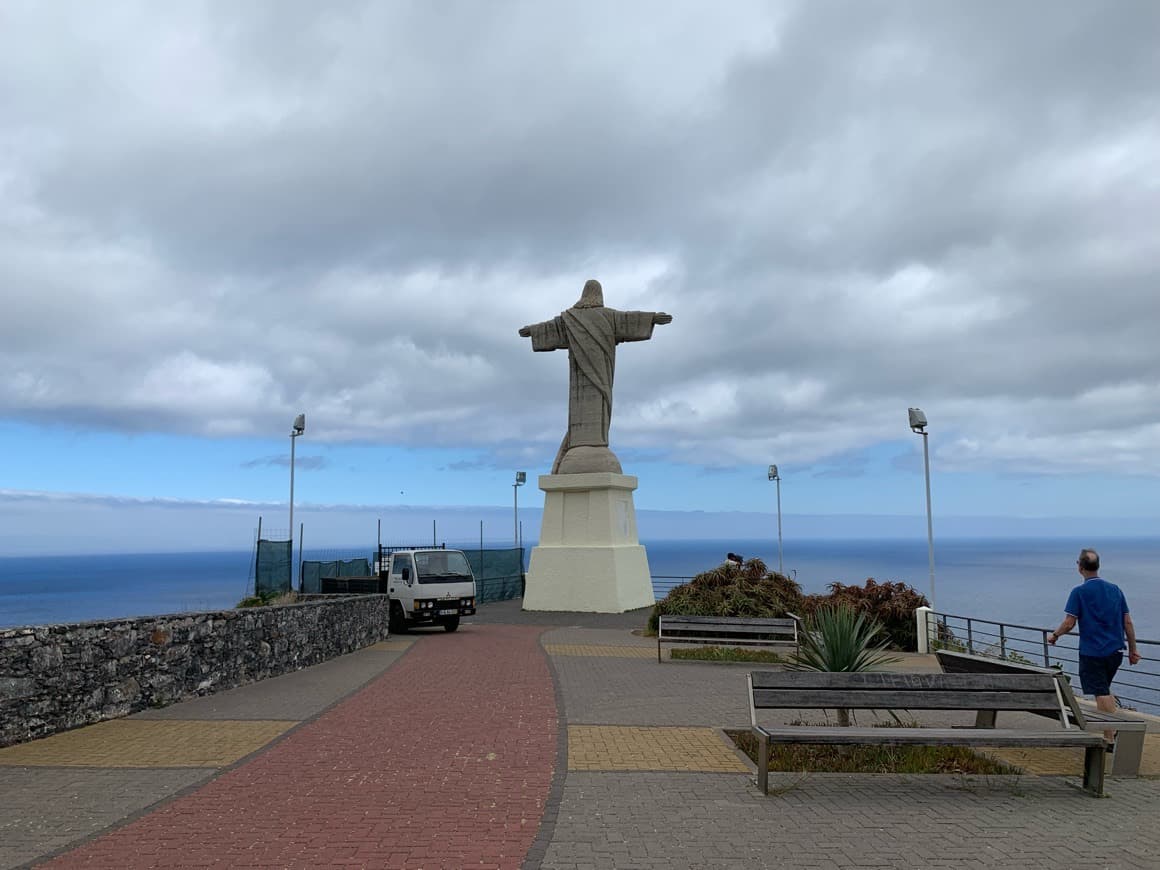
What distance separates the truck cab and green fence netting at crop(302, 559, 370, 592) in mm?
5851

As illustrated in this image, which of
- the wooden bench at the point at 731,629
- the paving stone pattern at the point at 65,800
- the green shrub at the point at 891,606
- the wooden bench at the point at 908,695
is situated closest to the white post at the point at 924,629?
the green shrub at the point at 891,606

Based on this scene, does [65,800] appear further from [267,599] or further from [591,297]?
[591,297]

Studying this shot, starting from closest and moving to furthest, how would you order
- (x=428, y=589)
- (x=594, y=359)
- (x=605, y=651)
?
(x=605, y=651)
(x=428, y=589)
(x=594, y=359)

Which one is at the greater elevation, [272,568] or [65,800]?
[272,568]

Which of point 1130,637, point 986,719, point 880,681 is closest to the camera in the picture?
point 880,681

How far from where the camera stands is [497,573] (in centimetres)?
3119

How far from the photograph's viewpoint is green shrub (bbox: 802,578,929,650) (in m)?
16.9

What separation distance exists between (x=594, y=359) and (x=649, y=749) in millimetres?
17843

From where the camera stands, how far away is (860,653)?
820cm

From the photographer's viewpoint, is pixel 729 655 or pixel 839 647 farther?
pixel 729 655

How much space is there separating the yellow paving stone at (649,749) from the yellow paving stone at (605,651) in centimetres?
602

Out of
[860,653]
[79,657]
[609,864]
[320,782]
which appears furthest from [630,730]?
[79,657]

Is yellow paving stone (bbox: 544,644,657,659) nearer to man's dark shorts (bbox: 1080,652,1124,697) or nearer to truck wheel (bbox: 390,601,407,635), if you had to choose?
truck wheel (bbox: 390,601,407,635)

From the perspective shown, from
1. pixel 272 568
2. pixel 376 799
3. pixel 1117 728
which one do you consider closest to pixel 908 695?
pixel 1117 728
